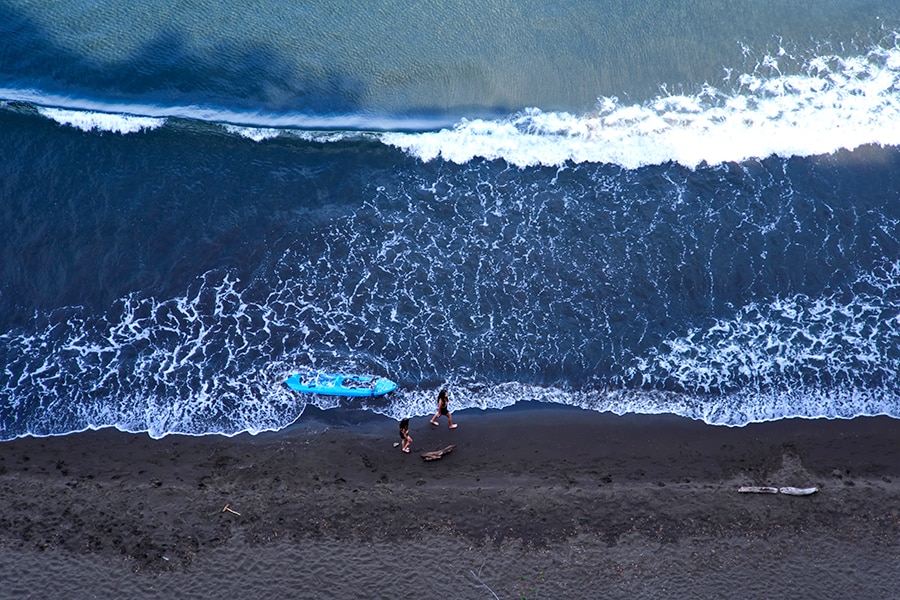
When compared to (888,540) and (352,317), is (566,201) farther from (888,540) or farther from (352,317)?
(888,540)

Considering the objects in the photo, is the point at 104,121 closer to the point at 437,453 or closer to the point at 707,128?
the point at 437,453

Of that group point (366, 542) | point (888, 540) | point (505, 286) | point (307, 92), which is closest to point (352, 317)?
point (505, 286)

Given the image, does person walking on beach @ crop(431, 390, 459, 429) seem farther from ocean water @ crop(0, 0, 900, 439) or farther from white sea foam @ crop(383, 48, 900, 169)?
white sea foam @ crop(383, 48, 900, 169)

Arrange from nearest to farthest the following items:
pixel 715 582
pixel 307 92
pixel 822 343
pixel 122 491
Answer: pixel 715 582 → pixel 122 491 → pixel 822 343 → pixel 307 92

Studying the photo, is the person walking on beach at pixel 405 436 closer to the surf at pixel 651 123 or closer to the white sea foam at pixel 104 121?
the surf at pixel 651 123

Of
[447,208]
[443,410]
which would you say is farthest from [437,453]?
[447,208]

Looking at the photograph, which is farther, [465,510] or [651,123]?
[651,123]

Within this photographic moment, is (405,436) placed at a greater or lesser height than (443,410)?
lesser
